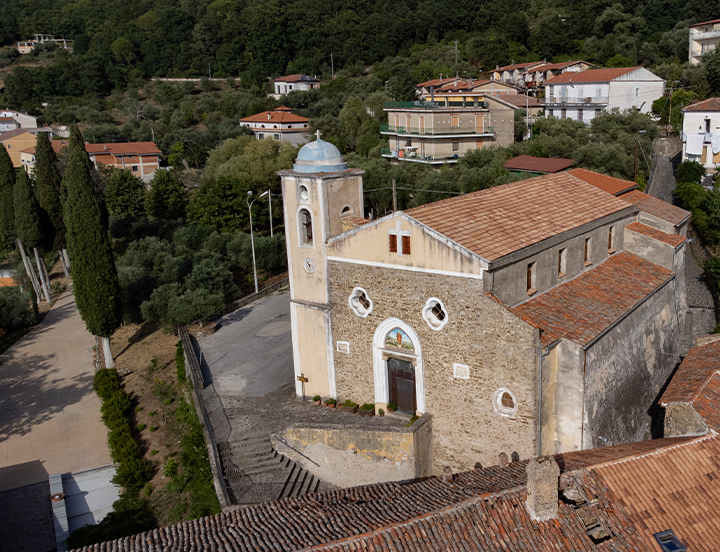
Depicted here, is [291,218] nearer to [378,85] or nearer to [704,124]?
[704,124]

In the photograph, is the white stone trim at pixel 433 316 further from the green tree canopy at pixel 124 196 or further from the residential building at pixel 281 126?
the residential building at pixel 281 126

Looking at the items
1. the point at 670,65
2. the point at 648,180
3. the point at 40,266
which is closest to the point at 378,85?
the point at 670,65

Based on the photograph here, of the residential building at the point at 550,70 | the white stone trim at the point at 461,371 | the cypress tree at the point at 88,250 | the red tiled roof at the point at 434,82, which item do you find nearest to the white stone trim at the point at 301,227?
the white stone trim at the point at 461,371

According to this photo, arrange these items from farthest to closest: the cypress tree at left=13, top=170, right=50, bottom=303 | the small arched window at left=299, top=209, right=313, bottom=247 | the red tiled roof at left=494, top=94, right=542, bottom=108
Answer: the red tiled roof at left=494, top=94, right=542, bottom=108, the cypress tree at left=13, top=170, right=50, bottom=303, the small arched window at left=299, top=209, right=313, bottom=247

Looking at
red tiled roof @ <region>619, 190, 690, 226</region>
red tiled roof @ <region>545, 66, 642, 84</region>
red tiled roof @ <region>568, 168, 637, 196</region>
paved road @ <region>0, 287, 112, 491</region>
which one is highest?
red tiled roof @ <region>545, 66, 642, 84</region>

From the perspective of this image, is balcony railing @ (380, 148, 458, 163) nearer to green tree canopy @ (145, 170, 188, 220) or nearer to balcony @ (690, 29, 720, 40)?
green tree canopy @ (145, 170, 188, 220)

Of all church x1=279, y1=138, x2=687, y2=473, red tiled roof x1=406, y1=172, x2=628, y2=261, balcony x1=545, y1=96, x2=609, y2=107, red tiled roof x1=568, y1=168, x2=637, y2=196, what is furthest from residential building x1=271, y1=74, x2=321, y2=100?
church x1=279, y1=138, x2=687, y2=473

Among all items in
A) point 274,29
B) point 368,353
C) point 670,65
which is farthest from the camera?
point 274,29
